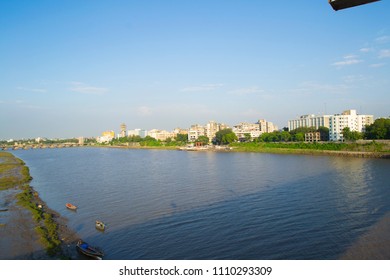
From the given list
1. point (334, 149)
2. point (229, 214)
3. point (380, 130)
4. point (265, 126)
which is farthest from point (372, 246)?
point (265, 126)

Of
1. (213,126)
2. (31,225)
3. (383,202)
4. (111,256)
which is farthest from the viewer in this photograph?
(213,126)

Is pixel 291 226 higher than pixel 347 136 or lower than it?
lower

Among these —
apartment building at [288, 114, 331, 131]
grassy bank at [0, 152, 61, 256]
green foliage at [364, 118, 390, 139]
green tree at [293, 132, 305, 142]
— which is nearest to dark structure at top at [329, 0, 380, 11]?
grassy bank at [0, 152, 61, 256]

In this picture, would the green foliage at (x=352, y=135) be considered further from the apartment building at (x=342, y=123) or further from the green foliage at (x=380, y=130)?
the apartment building at (x=342, y=123)

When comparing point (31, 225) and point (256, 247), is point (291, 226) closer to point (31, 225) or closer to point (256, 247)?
point (256, 247)

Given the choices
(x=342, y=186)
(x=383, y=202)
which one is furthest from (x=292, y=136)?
(x=383, y=202)
